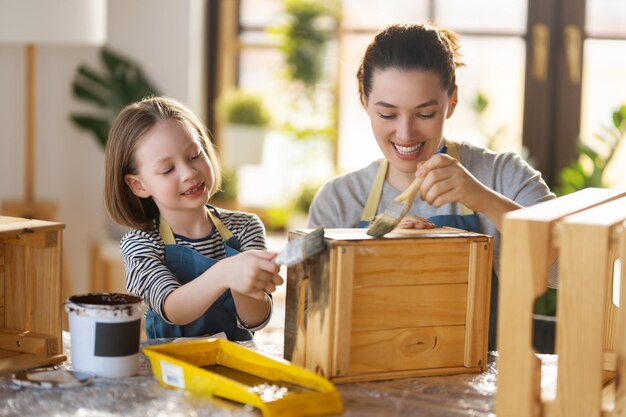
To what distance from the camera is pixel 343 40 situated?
417cm

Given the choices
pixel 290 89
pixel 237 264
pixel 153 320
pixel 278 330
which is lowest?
pixel 278 330

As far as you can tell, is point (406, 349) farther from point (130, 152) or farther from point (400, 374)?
point (130, 152)

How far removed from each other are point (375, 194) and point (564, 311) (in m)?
0.77

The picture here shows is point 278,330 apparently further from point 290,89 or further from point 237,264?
point 237,264

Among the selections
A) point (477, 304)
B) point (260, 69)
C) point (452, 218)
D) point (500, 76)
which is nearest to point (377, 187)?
point (452, 218)

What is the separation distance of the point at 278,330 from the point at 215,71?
1.24 metres

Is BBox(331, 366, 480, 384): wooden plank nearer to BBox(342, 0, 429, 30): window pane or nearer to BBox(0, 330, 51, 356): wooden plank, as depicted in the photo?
BBox(0, 330, 51, 356): wooden plank

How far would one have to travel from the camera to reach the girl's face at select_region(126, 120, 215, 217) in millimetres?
1673

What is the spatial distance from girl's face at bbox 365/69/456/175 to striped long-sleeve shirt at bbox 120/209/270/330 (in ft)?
0.98

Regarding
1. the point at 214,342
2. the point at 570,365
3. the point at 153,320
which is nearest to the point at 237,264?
the point at 214,342

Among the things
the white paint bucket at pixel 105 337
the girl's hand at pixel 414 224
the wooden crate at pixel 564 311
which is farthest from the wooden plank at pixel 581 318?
the white paint bucket at pixel 105 337

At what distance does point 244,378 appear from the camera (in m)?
1.37

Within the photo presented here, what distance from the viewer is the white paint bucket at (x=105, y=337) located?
1.36 meters

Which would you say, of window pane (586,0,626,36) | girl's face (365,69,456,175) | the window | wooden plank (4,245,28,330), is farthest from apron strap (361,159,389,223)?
window pane (586,0,626,36)
